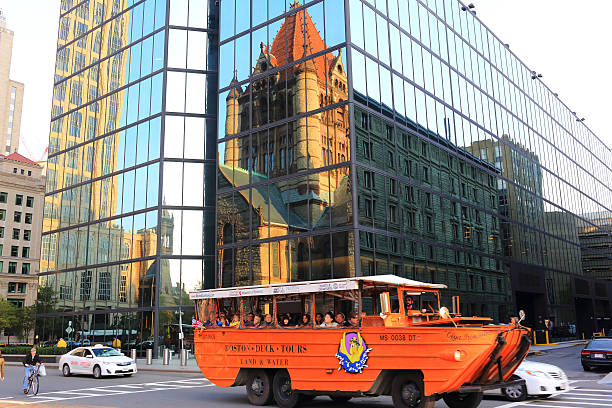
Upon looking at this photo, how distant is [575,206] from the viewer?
59.3 metres

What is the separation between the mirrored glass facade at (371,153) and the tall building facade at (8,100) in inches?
4949

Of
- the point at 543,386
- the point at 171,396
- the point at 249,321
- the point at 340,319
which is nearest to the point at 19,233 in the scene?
the point at 171,396

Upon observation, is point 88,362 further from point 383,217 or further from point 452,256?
point 452,256

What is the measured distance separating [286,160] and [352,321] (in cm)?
2033

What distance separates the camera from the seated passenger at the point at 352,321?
12242 mm

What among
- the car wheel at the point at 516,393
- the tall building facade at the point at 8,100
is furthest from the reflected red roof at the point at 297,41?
the tall building facade at the point at 8,100

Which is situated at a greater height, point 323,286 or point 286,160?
point 286,160

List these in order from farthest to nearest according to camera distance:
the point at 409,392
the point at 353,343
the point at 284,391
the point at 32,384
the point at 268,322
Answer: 1. the point at 32,384
2. the point at 268,322
3. the point at 284,391
4. the point at 353,343
5. the point at 409,392

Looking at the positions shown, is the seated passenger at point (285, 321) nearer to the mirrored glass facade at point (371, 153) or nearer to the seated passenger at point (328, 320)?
the seated passenger at point (328, 320)

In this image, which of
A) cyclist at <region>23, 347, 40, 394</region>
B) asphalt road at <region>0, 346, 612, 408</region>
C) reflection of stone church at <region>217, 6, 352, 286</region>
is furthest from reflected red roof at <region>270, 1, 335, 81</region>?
cyclist at <region>23, 347, 40, 394</region>

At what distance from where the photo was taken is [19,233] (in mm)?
98812

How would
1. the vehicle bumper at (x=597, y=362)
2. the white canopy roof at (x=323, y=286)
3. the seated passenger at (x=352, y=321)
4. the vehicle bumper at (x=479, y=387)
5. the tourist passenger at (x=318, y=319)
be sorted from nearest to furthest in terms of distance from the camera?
the vehicle bumper at (x=479, y=387) < the seated passenger at (x=352, y=321) < the white canopy roof at (x=323, y=286) < the tourist passenger at (x=318, y=319) < the vehicle bumper at (x=597, y=362)

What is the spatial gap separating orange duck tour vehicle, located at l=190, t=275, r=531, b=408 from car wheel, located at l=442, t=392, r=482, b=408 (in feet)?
0.07

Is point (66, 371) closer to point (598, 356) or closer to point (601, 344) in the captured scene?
point (598, 356)
